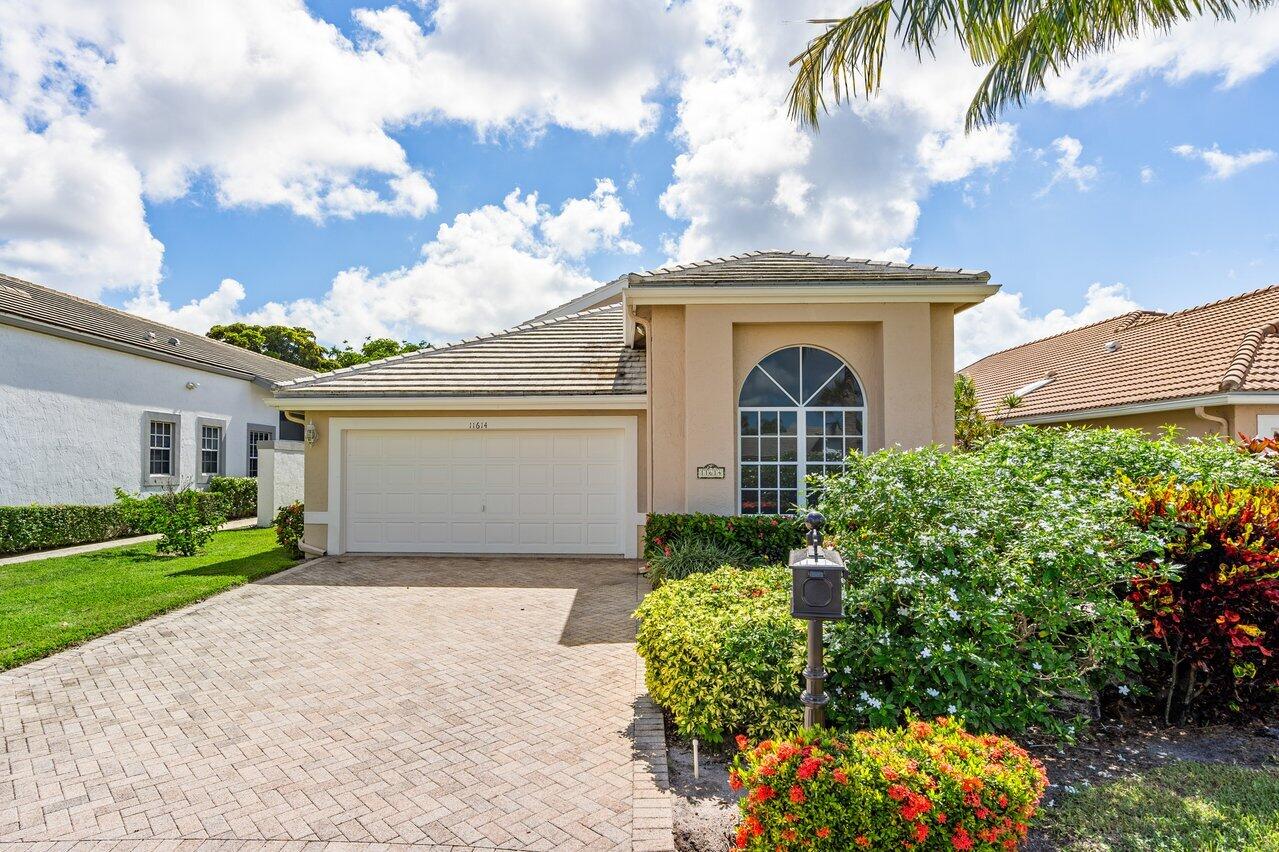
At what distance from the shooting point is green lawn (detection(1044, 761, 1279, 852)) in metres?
3.22

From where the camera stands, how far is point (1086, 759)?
4383mm

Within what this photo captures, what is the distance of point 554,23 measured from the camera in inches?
359

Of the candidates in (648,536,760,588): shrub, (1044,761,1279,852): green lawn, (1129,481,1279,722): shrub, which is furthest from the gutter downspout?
(1044,761,1279,852): green lawn

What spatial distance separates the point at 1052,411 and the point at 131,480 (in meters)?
24.7

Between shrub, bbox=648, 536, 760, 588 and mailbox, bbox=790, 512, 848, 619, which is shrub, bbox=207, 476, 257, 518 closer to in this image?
shrub, bbox=648, 536, 760, 588

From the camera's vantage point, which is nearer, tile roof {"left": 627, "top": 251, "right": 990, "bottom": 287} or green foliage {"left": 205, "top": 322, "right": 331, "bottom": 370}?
tile roof {"left": 627, "top": 251, "right": 990, "bottom": 287}

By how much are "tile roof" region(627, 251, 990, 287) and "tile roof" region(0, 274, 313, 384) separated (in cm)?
1499

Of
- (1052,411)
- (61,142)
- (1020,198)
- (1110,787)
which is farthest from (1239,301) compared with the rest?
(61,142)

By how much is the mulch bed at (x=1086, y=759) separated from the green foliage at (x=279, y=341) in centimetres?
4382

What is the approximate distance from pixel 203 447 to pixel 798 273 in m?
18.9

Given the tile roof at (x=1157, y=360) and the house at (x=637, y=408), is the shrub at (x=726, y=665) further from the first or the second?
the tile roof at (x=1157, y=360)

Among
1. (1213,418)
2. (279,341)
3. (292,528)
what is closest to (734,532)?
(292,528)

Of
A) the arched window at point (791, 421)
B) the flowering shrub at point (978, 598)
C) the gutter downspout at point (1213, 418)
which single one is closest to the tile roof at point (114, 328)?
the arched window at point (791, 421)

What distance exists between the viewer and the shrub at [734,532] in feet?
30.7
